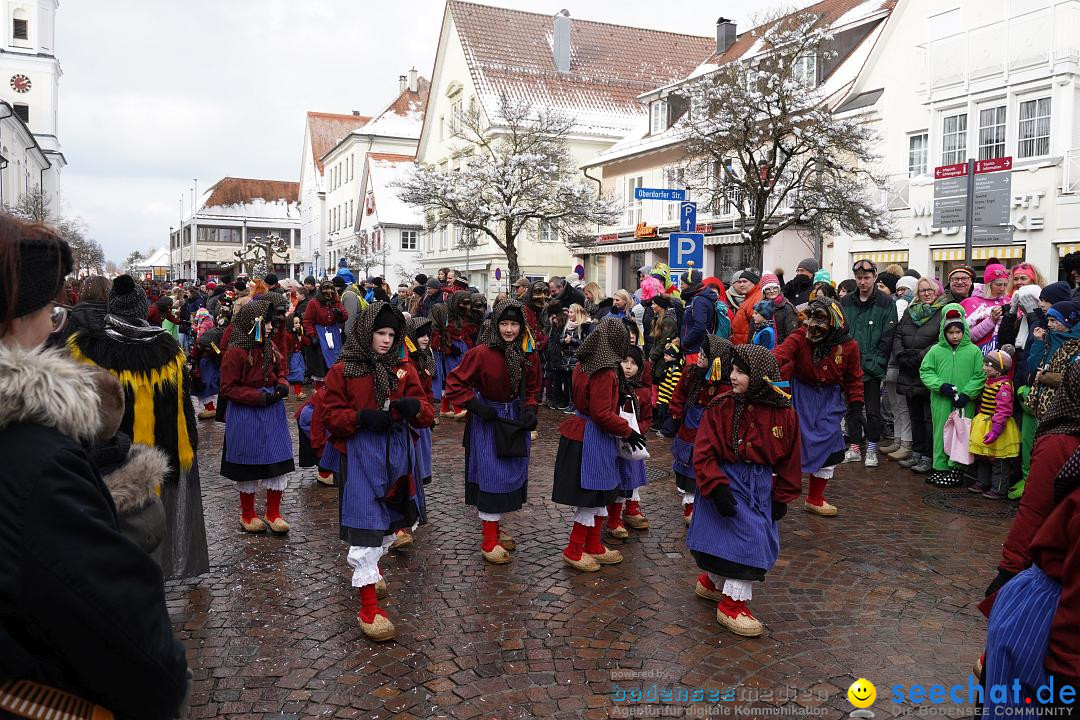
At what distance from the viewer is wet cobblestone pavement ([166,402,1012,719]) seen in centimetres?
415

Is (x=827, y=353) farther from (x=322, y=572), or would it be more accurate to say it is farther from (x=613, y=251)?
(x=613, y=251)

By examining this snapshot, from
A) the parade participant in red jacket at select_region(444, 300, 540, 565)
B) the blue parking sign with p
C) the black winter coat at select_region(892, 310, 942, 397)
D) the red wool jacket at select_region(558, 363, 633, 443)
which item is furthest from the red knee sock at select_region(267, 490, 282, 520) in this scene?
the black winter coat at select_region(892, 310, 942, 397)

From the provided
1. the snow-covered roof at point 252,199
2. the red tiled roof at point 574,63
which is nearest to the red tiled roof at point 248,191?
the snow-covered roof at point 252,199

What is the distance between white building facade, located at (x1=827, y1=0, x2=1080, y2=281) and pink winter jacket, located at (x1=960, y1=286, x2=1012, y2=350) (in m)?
9.78

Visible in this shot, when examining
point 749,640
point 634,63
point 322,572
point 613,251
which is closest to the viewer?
point 749,640

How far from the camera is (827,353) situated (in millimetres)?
7391

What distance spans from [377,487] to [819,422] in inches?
171

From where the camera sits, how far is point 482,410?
585 centimetres

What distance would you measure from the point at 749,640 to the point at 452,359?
9.26 metres

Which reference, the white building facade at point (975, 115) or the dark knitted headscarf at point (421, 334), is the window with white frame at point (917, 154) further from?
the dark knitted headscarf at point (421, 334)

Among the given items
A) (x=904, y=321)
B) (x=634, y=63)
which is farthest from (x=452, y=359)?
(x=634, y=63)

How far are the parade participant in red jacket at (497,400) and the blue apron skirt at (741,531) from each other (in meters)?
1.53

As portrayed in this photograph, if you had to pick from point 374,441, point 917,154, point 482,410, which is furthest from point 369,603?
point 917,154

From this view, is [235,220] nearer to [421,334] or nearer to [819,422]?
[421,334]
